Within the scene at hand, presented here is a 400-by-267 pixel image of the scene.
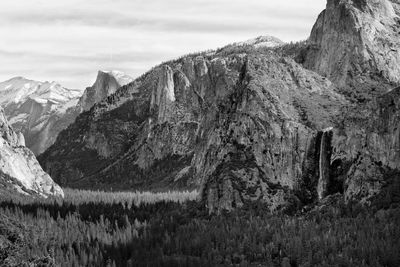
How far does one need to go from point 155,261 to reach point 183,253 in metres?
7.69

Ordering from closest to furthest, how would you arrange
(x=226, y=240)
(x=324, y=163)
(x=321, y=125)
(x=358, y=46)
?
(x=324, y=163)
(x=226, y=240)
(x=321, y=125)
(x=358, y=46)

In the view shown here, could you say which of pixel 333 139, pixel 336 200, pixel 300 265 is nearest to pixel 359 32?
pixel 333 139

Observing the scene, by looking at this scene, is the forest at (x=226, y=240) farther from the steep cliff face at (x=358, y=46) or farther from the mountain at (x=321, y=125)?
the steep cliff face at (x=358, y=46)

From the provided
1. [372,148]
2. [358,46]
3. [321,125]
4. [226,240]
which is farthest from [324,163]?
[358,46]

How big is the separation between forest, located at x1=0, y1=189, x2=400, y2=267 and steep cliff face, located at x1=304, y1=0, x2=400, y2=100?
40544 millimetres

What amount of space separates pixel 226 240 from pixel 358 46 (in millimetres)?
62984

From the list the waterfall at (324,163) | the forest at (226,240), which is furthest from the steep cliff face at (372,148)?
the forest at (226,240)

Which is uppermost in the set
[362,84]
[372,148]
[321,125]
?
[362,84]

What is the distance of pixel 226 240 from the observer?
133625 mm

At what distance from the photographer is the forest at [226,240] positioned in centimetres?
11312

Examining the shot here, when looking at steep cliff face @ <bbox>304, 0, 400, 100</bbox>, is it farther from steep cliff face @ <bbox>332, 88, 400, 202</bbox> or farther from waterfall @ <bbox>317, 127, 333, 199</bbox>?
steep cliff face @ <bbox>332, 88, 400, 202</bbox>

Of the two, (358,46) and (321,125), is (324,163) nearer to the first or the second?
(321,125)

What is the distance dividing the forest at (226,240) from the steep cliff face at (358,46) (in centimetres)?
4054

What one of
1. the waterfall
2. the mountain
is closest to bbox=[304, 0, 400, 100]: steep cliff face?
the mountain
